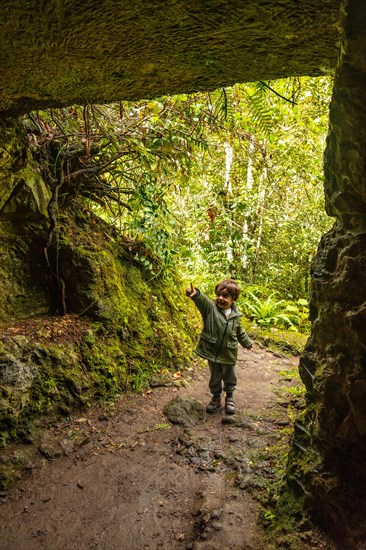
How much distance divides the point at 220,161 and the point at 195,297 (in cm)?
808

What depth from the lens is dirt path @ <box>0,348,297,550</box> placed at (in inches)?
107

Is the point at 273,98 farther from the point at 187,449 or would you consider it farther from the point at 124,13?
the point at 187,449

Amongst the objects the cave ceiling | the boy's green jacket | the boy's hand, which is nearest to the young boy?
the boy's green jacket

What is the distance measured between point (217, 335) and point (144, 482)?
1990mm

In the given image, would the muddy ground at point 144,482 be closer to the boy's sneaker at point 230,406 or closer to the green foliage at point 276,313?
the boy's sneaker at point 230,406

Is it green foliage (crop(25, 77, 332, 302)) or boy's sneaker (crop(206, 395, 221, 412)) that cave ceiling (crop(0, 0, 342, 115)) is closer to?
green foliage (crop(25, 77, 332, 302))

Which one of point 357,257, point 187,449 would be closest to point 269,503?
point 187,449

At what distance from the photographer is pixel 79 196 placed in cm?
591

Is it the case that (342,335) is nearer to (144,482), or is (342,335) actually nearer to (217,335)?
(144,482)

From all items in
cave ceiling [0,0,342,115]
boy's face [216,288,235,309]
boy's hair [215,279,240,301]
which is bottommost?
boy's face [216,288,235,309]

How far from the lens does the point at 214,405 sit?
471 centimetres

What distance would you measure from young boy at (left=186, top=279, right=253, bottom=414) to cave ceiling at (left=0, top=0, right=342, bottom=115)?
8.81 feet

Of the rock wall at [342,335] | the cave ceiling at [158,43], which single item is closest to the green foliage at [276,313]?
the rock wall at [342,335]

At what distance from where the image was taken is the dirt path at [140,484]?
271 centimetres
